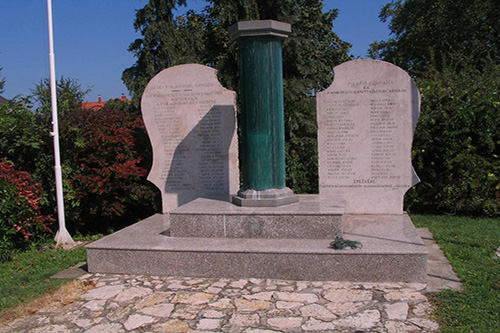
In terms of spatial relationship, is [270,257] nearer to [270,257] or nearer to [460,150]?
[270,257]

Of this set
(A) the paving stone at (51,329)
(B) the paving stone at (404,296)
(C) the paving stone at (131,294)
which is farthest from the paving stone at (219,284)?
(B) the paving stone at (404,296)

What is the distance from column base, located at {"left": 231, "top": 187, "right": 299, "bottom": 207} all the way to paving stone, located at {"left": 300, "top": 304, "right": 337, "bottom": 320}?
1797 mm

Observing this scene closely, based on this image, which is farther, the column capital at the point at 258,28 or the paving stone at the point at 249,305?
the column capital at the point at 258,28

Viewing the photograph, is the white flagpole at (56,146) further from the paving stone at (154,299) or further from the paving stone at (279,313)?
the paving stone at (279,313)

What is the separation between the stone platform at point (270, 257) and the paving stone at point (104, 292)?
42 centimetres

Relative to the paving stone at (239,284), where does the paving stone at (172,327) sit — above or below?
below

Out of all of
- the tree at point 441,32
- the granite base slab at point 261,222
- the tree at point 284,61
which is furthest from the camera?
the tree at point 441,32

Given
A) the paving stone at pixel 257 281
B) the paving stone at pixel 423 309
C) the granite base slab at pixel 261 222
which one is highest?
the granite base slab at pixel 261 222

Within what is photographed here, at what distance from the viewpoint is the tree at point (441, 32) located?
19.6 metres

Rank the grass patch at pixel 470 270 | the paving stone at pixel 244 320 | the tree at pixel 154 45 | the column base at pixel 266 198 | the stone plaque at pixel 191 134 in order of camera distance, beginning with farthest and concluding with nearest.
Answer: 1. the tree at pixel 154 45
2. the stone plaque at pixel 191 134
3. the column base at pixel 266 198
4. the paving stone at pixel 244 320
5. the grass patch at pixel 470 270

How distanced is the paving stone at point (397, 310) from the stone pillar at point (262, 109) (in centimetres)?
203

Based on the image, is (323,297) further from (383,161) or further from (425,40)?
(425,40)

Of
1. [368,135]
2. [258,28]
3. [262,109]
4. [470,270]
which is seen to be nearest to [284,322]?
[470,270]

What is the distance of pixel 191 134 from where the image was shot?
7.20 m
